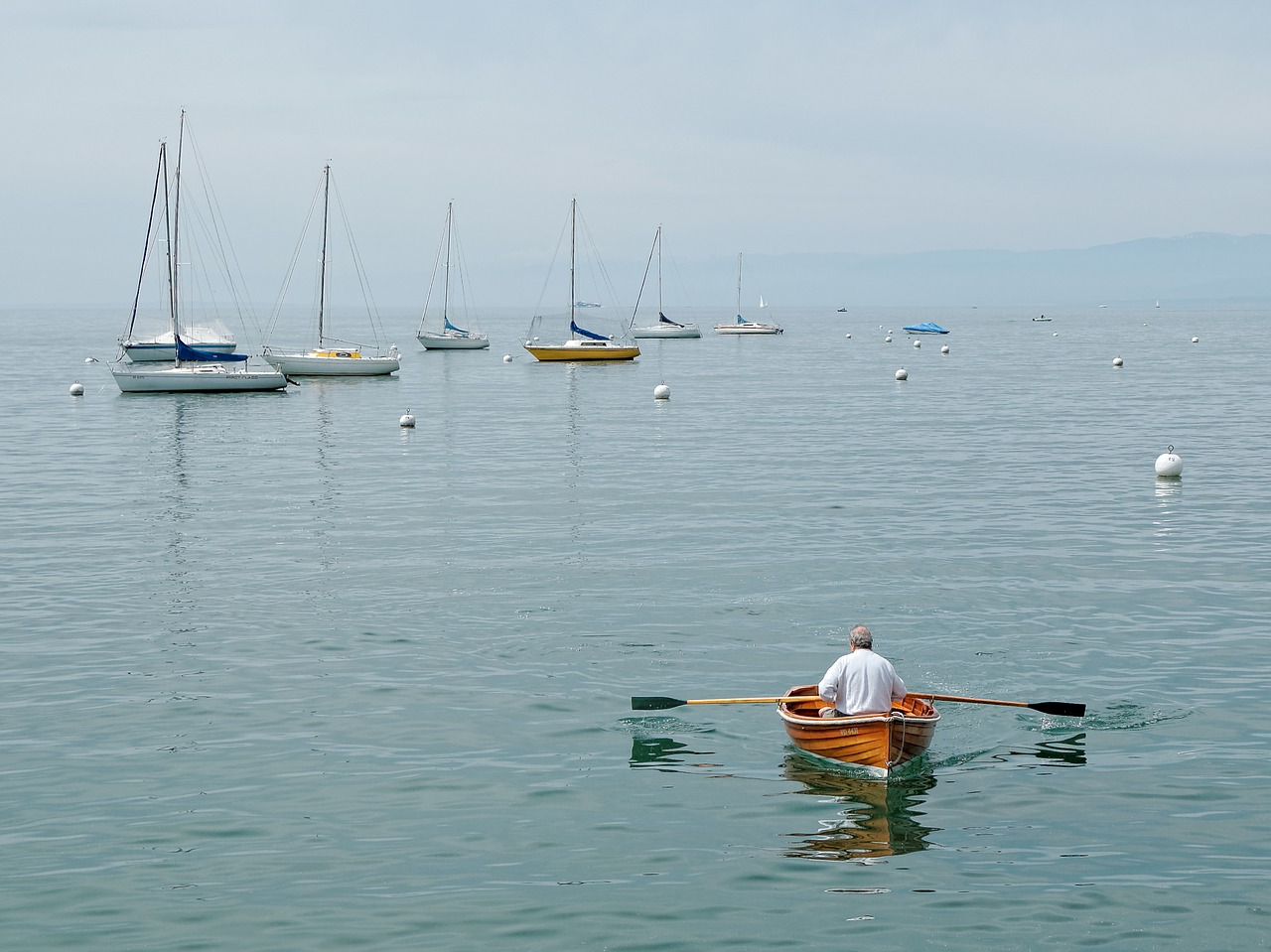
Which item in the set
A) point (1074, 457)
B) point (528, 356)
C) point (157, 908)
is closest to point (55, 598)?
point (157, 908)

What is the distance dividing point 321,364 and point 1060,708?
90.5m

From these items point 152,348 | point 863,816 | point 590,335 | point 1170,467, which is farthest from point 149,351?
point 863,816

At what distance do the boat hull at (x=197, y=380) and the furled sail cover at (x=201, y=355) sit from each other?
900 mm

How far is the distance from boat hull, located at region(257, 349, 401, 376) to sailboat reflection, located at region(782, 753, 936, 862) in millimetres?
89616

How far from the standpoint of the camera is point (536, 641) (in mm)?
26031

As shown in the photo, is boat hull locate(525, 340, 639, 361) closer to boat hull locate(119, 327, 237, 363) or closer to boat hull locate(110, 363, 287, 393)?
boat hull locate(119, 327, 237, 363)

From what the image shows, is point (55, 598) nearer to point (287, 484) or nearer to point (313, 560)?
point (313, 560)

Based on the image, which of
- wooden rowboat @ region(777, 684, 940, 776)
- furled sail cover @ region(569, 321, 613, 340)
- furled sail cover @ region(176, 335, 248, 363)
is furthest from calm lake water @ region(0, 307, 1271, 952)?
furled sail cover @ region(569, 321, 613, 340)

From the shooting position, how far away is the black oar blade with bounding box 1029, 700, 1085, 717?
20062mm

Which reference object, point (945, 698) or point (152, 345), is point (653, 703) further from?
point (152, 345)

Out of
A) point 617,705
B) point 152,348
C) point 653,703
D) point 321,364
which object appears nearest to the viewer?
point 653,703

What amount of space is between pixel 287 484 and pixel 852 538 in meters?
21.7

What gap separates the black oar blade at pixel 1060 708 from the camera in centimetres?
2006

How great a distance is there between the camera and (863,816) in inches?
683
